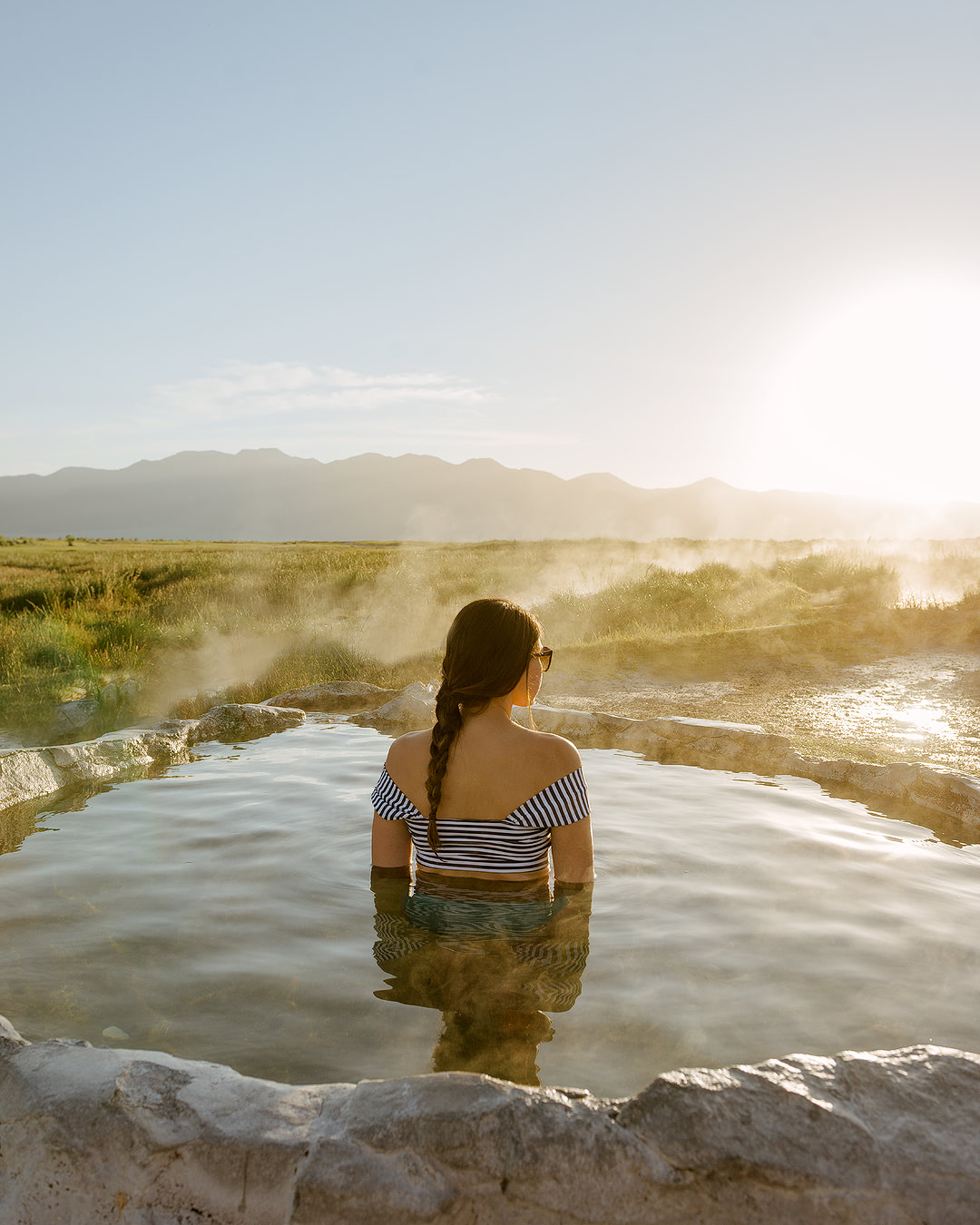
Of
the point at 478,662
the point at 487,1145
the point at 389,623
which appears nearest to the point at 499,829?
the point at 478,662

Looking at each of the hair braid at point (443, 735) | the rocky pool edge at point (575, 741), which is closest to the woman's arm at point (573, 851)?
the hair braid at point (443, 735)

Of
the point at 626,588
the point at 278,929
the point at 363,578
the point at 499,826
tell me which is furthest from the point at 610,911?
the point at 363,578

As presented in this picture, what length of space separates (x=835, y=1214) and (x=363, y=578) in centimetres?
1919

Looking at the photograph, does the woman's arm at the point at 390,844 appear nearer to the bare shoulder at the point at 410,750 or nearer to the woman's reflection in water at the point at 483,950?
the woman's reflection in water at the point at 483,950

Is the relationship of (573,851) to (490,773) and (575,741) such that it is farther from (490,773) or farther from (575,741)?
(575,741)

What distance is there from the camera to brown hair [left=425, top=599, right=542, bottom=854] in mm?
2852

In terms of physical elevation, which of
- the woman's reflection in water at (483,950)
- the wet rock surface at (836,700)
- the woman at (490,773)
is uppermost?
the woman at (490,773)

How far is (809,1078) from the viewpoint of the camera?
2055 millimetres

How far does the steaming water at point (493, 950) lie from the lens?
2.74 meters

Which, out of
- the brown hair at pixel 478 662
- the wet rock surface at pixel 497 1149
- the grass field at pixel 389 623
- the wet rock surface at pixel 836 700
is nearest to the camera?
the wet rock surface at pixel 497 1149

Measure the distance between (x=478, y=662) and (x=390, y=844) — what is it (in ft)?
2.99

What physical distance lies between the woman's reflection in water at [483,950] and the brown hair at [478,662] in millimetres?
613

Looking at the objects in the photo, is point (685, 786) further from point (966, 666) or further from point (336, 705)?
point (966, 666)

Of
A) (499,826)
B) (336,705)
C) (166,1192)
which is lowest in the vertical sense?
(336,705)
